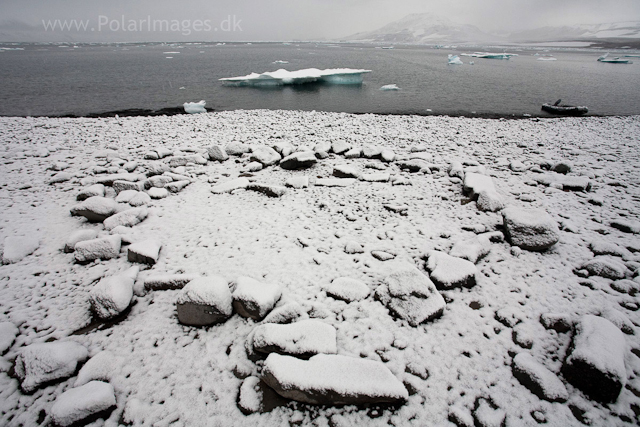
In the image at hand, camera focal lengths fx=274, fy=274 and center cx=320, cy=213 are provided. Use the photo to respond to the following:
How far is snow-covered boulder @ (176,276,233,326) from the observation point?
8.40 ft

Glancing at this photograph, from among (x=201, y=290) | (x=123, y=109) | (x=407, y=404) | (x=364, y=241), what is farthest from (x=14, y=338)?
(x=123, y=109)

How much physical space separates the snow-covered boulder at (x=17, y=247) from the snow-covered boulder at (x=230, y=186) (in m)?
2.49

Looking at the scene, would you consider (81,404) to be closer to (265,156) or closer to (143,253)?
(143,253)

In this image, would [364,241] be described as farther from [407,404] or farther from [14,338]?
[14,338]

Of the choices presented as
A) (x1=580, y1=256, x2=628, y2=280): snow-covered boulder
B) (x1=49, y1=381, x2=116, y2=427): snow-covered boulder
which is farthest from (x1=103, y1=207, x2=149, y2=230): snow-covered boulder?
(x1=580, y1=256, x2=628, y2=280): snow-covered boulder

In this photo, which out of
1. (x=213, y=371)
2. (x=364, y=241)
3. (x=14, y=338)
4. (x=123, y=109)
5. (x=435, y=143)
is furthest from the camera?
(x=123, y=109)

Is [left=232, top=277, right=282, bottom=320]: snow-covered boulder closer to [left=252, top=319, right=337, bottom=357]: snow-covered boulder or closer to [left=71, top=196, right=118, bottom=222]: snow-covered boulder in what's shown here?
[left=252, top=319, right=337, bottom=357]: snow-covered boulder

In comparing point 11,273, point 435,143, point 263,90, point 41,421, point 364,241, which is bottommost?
point 41,421

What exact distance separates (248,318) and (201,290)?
1.72 ft

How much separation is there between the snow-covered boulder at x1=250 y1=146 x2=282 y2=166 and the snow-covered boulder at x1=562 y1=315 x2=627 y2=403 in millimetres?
5478

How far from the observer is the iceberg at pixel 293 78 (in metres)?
19.2

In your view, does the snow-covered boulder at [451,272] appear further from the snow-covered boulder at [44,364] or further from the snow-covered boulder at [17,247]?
the snow-covered boulder at [17,247]

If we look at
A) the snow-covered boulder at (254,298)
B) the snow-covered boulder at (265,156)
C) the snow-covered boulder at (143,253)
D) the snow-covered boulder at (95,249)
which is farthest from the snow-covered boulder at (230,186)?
the snow-covered boulder at (254,298)

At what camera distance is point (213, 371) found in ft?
7.36
